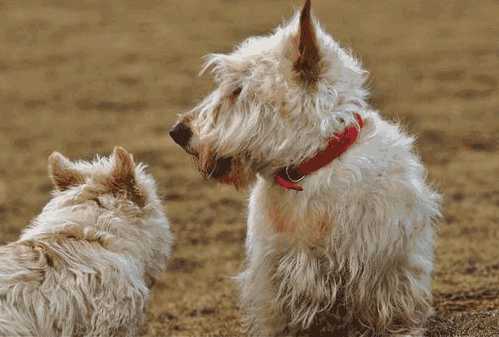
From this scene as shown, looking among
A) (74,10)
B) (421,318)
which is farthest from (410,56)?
(421,318)

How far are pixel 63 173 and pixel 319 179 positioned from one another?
135 cm

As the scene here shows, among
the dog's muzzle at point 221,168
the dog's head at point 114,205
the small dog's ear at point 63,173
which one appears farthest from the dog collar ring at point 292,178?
the small dog's ear at point 63,173

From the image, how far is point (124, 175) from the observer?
448 centimetres

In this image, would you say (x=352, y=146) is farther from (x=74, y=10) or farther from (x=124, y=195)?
(x=74, y=10)

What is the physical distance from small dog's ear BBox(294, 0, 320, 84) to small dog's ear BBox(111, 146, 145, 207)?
1.01 meters

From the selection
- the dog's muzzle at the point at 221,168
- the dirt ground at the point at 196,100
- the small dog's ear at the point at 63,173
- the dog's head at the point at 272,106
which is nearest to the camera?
the dog's head at the point at 272,106

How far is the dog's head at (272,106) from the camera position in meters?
4.03

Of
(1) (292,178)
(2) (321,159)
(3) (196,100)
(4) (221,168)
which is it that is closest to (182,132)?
(4) (221,168)

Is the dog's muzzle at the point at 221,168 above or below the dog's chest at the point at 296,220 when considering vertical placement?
above

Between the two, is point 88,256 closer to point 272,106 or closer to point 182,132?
point 182,132

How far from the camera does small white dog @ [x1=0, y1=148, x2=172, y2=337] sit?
12.8 ft

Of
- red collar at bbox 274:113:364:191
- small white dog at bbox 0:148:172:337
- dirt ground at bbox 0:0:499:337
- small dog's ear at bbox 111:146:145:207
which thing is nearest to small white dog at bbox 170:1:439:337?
red collar at bbox 274:113:364:191

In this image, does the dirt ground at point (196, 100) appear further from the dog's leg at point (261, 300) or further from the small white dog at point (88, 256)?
the small white dog at point (88, 256)

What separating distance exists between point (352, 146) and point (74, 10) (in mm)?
17716
